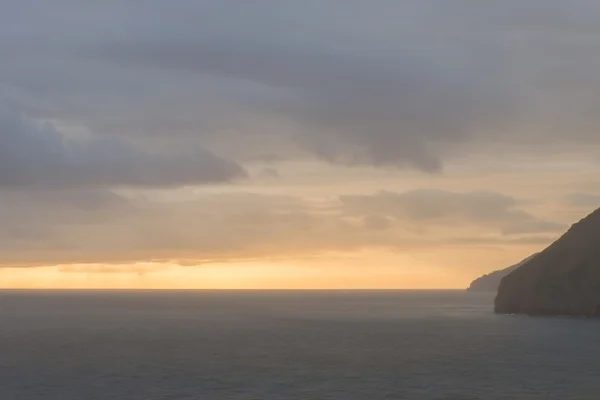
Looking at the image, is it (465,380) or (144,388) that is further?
(465,380)

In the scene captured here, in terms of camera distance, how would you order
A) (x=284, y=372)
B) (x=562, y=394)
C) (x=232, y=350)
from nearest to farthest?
(x=562, y=394) → (x=284, y=372) → (x=232, y=350)

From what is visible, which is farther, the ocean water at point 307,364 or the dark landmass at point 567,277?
the dark landmass at point 567,277

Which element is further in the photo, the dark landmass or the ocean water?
the dark landmass

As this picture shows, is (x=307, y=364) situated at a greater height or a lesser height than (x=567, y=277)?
lesser

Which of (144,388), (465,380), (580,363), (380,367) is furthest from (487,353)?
(144,388)

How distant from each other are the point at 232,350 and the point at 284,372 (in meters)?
30.1

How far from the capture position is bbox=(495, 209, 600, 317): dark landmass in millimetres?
162625

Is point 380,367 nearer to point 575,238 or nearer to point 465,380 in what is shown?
point 465,380

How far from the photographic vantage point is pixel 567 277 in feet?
538

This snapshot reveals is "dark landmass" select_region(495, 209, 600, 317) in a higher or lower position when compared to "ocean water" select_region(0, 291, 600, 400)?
higher

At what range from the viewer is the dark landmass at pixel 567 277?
534ft

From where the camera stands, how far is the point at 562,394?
66.7 meters

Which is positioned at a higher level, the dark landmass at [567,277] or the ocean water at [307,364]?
the dark landmass at [567,277]

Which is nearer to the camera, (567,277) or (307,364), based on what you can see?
(307,364)
